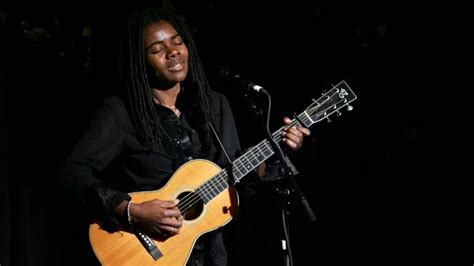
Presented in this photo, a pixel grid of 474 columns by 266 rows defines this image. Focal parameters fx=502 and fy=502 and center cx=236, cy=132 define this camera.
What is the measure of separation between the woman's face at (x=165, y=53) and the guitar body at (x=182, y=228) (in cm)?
48

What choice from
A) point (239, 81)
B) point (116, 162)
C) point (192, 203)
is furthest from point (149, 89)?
point (192, 203)

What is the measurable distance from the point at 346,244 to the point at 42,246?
7.28 feet

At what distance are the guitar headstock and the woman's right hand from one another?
0.90 m

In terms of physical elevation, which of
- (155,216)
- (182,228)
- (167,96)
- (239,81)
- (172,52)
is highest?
(172,52)

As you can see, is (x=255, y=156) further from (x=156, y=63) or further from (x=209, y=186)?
(x=156, y=63)

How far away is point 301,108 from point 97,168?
5.98 feet

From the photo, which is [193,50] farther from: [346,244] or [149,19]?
[346,244]

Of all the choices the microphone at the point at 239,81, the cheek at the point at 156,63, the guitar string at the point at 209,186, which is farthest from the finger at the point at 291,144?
the cheek at the point at 156,63

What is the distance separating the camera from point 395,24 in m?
3.73

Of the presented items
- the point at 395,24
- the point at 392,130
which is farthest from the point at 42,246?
the point at 395,24

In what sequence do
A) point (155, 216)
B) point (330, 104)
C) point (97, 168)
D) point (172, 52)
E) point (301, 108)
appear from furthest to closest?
1. point (301, 108)
2. point (330, 104)
3. point (172, 52)
4. point (97, 168)
5. point (155, 216)

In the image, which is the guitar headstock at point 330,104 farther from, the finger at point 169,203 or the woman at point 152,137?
the finger at point 169,203

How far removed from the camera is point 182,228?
251 centimetres

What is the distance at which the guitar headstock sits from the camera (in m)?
2.76
